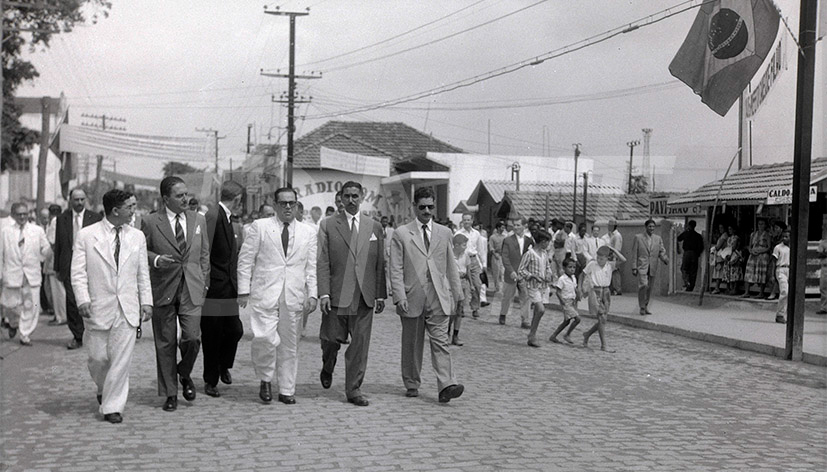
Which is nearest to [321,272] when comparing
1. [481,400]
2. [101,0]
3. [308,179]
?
[481,400]

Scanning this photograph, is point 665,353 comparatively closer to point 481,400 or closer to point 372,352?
point 372,352

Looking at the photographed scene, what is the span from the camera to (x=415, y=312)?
312 inches

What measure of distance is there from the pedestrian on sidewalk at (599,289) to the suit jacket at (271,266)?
17.9 ft

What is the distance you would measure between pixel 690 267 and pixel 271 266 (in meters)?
15.4

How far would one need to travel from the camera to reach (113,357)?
6.84 meters

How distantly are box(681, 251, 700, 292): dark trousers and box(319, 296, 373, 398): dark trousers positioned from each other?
14592mm

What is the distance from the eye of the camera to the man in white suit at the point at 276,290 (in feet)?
24.7

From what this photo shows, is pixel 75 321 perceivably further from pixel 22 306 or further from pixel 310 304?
pixel 310 304

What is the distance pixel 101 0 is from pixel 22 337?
12559mm

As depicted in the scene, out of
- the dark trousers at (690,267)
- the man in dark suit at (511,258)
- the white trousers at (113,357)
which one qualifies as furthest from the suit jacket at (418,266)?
the dark trousers at (690,267)

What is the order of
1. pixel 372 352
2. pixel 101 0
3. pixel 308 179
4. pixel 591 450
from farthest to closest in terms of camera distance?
pixel 308 179
pixel 101 0
pixel 372 352
pixel 591 450

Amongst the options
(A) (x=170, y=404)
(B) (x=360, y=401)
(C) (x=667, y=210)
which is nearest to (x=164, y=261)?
(A) (x=170, y=404)

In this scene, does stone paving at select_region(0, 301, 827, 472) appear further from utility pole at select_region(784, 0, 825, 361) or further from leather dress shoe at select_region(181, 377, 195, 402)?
utility pole at select_region(784, 0, 825, 361)

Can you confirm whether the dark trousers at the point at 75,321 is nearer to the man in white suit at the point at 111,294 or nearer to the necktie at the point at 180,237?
the necktie at the point at 180,237
